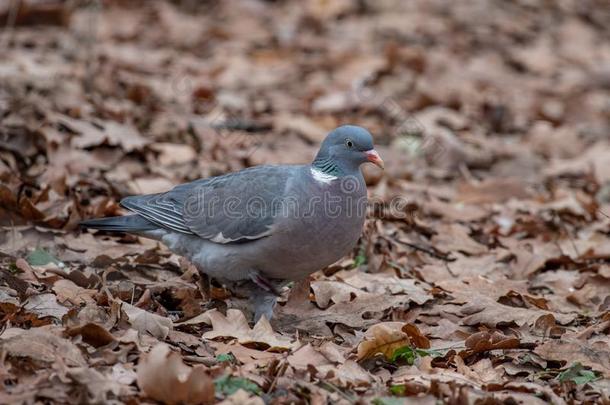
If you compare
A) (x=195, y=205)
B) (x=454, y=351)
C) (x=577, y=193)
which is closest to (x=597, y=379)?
(x=454, y=351)

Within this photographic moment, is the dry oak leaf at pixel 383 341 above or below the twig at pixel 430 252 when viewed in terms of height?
above

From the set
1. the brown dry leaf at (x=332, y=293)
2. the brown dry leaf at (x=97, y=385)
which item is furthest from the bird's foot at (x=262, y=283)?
the brown dry leaf at (x=97, y=385)

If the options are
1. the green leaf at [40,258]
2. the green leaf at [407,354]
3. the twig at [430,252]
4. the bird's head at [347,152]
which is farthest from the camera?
the twig at [430,252]

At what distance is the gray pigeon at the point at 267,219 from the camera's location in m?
4.57

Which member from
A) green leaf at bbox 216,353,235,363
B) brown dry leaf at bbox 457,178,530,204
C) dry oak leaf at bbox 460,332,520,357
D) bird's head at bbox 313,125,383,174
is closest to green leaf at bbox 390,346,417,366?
dry oak leaf at bbox 460,332,520,357

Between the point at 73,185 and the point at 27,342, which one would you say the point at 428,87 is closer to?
the point at 73,185

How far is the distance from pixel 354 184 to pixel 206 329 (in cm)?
111

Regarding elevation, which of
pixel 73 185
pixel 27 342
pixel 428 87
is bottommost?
pixel 428 87

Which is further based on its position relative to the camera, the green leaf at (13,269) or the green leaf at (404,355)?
the green leaf at (13,269)

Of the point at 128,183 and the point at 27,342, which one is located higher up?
the point at 27,342

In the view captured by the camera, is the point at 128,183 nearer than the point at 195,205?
No

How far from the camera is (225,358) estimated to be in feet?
13.0

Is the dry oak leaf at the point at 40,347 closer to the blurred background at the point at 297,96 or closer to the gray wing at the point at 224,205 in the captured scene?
the gray wing at the point at 224,205

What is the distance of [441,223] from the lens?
6.42m
